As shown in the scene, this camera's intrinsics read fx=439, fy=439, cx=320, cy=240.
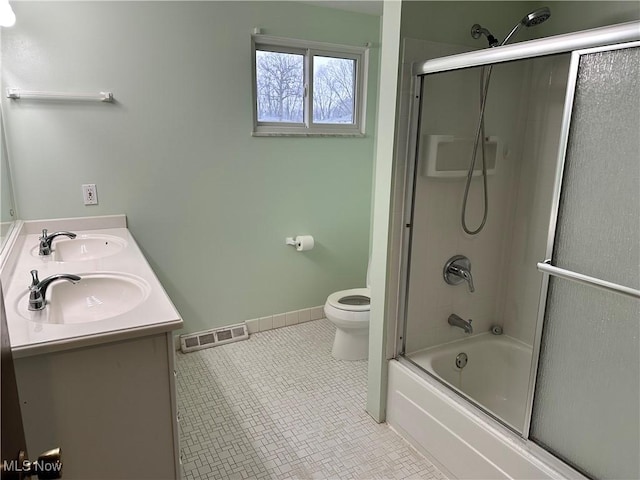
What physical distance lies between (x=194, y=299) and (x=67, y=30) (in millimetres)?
1667

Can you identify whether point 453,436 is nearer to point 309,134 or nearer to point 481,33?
point 481,33

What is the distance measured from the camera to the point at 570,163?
4.47 feet

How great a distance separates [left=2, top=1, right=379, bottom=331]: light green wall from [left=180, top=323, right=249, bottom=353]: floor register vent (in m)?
0.05

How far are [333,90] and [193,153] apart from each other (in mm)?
1119

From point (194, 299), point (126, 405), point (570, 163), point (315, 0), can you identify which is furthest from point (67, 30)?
point (570, 163)

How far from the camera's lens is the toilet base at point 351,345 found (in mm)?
2792

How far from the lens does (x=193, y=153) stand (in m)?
2.69

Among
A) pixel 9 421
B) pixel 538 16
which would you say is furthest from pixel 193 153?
pixel 9 421

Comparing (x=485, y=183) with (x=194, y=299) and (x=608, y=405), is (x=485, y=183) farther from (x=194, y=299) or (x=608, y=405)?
(x=194, y=299)

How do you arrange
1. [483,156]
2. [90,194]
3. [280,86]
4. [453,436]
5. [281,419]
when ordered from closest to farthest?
[453,436] < [483,156] < [281,419] < [90,194] < [280,86]

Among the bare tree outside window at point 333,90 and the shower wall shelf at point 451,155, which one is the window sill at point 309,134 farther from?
the shower wall shelf at point 451,155

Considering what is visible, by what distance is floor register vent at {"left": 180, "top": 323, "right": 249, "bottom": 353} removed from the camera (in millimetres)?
2889

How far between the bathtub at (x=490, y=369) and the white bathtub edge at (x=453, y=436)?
0.19m

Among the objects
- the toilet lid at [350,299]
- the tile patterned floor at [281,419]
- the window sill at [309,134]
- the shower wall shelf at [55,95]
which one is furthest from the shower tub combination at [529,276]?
the shower wall shelf at [55,95]
